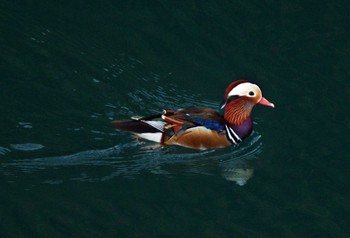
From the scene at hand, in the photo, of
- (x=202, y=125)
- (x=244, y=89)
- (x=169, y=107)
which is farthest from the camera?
(x=169, y=107)

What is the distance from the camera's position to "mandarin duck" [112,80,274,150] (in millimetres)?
10039

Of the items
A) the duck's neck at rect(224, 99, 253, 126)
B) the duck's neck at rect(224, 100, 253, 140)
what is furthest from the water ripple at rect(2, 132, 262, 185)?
the duck's neck at rect(224, 99, 253, 126)

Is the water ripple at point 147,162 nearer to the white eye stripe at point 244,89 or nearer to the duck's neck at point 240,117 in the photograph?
the duck's neck at point 240,117

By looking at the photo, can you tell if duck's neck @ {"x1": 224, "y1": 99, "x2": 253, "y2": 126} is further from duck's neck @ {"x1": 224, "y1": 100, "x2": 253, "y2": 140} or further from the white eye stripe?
the white eye stripe

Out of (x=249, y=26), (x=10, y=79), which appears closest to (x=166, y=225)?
(x=10, y=79)

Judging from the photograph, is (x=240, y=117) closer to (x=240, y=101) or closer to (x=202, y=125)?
(x=240, y=101)

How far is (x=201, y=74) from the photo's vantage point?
37.3 feet

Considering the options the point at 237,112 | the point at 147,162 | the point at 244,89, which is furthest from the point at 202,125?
the point at 147,162

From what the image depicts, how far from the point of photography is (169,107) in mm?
10695

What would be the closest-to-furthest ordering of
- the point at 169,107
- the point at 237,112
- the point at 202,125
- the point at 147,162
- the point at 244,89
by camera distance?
1. the point at 147,162
2. the point at 202,125
3. the point at 244,89
4. the point at 237,112
5. the point at 169,107

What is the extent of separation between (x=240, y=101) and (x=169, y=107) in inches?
34.7

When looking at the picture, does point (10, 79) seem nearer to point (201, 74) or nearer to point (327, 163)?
point (201, 74)

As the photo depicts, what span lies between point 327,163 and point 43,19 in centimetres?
429

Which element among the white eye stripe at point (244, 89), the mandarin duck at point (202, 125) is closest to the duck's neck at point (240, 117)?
the mandarin duck at point (202, 125)
